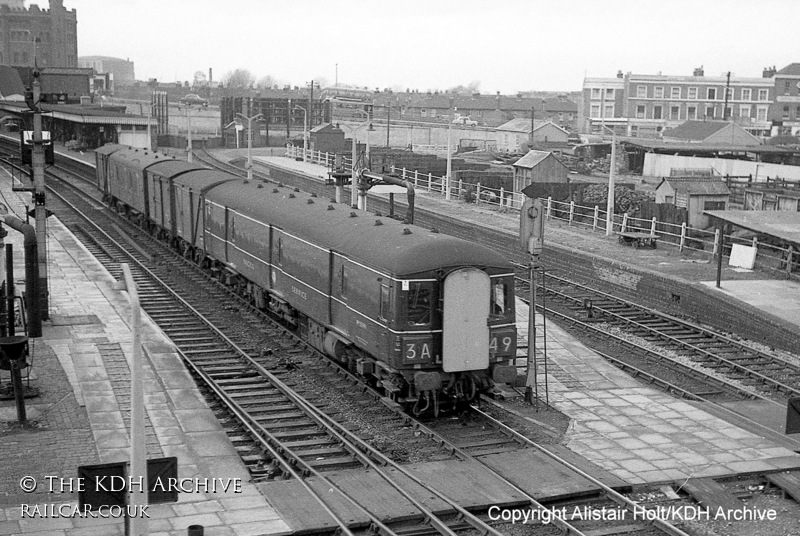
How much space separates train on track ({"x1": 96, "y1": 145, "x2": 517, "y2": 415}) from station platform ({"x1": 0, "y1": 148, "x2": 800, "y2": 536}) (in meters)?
2.37

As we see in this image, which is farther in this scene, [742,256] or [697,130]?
[697,130]

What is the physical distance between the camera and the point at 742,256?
94.2 ft

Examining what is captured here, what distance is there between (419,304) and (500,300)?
1.50 meters

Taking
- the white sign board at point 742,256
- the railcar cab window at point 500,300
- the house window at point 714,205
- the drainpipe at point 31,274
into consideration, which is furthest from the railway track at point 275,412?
the house window at point 714,205

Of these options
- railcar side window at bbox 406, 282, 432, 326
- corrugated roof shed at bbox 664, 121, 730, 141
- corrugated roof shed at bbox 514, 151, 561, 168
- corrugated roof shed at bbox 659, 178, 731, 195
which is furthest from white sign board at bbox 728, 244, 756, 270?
corrugated roof shed at bbox 664, 121, 730, 141

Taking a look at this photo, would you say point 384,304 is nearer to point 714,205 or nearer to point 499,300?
point 499,300

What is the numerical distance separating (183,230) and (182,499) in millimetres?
19952

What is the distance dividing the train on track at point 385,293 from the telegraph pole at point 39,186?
16.3 ft

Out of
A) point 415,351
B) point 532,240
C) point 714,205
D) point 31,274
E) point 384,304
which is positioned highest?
point 532,240

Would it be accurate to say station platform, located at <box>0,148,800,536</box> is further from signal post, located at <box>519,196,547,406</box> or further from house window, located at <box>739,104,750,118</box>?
house window, located at <box>739,104,750,118</box>

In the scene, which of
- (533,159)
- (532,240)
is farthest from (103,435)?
(533,159)

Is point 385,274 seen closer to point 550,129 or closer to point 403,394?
point 403,394

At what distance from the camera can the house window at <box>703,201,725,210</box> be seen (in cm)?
3684

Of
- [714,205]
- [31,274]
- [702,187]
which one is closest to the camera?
[31,274]
